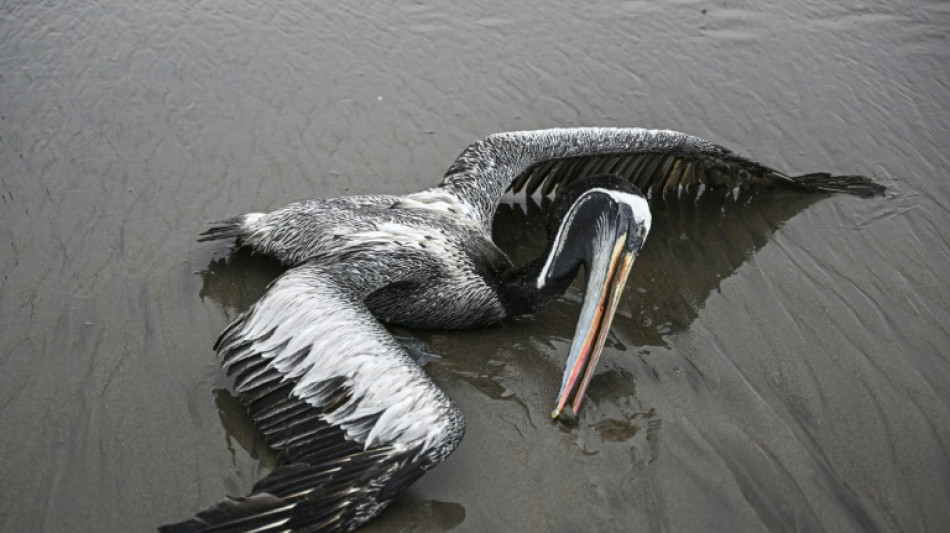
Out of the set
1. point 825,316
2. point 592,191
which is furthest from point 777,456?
point 592,191

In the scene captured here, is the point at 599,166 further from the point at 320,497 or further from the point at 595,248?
the point at 320,497

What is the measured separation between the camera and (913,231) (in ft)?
18.0

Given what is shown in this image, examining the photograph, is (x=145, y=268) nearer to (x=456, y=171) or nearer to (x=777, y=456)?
(x=456, y=171)

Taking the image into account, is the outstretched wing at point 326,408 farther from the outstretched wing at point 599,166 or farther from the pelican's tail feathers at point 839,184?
the pelican's tail feathers at point 839,184

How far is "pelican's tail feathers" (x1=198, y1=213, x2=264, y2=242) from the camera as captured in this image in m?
4.86

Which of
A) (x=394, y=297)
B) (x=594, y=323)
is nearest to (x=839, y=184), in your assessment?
(x=594, y=323)

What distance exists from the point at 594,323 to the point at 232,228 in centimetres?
237

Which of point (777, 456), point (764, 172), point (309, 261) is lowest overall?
A: point (777, 456)

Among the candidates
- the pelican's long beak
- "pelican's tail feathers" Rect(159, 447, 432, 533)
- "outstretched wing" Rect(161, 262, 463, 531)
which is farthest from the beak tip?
"pelican's tail feathers" Rect(159, 447, 432, 533)

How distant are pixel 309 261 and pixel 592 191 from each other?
1597mm

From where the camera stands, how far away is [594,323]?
3.94 m

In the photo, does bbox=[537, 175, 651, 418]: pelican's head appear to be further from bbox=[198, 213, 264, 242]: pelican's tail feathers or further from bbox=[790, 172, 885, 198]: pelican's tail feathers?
bbox=[790, 172, 885, 198]: pelican's tail feathers

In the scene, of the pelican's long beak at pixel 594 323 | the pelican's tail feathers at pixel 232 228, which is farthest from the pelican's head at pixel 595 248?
the pelican's tail feathers at pixel 232 228

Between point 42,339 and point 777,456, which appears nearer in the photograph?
point 777,456
